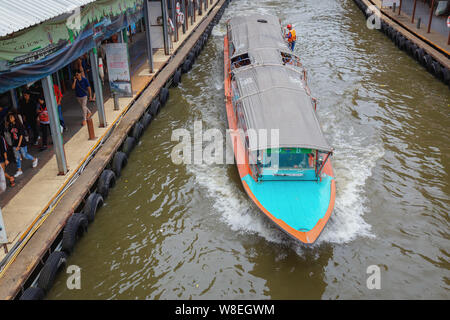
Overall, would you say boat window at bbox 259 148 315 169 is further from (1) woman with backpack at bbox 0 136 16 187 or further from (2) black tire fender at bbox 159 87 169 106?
(2) black tire fender at bbox 159 87 169 106

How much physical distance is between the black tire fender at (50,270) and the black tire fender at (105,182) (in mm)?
2903

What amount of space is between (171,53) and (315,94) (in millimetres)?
8369

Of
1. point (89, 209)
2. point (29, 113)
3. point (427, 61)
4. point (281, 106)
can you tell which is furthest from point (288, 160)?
point (427, 61)

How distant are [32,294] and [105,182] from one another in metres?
4.37

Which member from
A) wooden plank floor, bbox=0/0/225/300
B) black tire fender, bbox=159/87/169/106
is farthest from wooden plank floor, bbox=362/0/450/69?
wooden plank floor, bbox=0/0/225/300

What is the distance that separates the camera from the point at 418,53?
955 inches

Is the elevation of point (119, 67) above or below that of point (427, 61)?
above

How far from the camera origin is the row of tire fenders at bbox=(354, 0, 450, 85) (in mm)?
21484

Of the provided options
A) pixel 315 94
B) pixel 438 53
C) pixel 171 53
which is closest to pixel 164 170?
pixel 315 94

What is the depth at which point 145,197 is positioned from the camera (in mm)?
12766

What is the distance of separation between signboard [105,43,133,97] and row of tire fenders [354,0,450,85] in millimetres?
15222

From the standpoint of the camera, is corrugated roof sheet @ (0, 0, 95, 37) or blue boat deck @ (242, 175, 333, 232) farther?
blue boat deck @ (242, 175, 333, 232)

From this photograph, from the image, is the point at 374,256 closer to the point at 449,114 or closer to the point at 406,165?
the point at 406,165

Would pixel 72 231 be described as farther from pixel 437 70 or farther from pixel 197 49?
pixel 437 70
